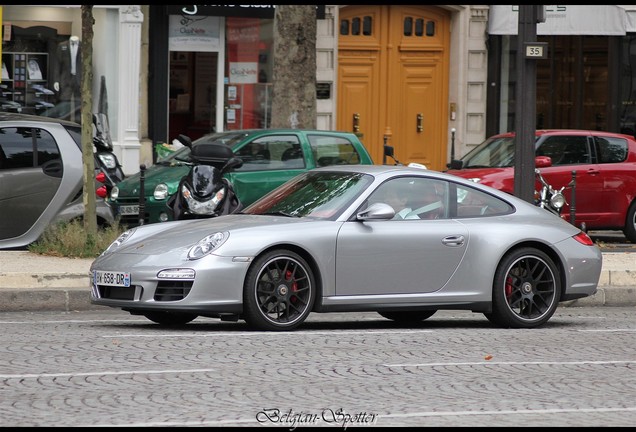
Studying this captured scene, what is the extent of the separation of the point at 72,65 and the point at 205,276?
1403 cm

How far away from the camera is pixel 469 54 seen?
26375mm

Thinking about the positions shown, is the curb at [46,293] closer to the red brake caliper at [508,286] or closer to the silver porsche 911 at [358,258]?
A: the silver porsche 911 at [358,258]

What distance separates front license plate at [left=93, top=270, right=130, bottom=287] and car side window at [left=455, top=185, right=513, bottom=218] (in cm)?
288

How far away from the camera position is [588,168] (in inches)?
766

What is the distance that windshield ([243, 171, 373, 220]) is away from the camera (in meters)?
10.8

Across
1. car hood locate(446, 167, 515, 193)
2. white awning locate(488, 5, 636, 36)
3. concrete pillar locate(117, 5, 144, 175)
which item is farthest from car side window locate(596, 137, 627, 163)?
concrete pillar locate(117, 5, 144, 175)

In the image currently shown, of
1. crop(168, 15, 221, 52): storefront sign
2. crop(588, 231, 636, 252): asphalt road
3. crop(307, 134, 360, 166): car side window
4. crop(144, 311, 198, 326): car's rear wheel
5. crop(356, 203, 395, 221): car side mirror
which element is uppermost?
crop(168, 15, 221, 52): storefront sign

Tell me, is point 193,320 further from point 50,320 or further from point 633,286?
point 633,286

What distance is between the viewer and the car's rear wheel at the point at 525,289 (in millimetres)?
11039

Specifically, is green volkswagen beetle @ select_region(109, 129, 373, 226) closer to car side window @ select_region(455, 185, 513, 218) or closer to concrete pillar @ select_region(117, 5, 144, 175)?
concrete pillar @ select_region(117, 5, 144, 175)

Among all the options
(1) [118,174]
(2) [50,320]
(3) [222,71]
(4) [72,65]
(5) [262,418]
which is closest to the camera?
(5) [262,418]

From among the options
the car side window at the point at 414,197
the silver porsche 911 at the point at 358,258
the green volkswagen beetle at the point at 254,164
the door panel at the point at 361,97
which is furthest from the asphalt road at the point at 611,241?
the car side window at the point at 414,197

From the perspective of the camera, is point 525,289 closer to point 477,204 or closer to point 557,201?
point 477,204

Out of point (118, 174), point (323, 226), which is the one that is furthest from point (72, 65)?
point (323, 226)
